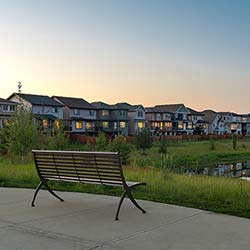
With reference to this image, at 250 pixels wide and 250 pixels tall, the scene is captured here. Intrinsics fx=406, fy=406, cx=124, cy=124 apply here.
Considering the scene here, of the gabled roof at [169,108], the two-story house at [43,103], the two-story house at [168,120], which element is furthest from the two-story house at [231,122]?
the two-story house at [43,103]

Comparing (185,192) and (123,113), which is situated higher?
(123,113)

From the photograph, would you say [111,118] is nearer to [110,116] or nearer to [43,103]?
[110,116]

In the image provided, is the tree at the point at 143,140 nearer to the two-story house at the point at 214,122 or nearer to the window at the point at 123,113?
the window at the point at 123,113

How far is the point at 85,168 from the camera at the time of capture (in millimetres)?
6531

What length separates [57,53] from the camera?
2902 cm

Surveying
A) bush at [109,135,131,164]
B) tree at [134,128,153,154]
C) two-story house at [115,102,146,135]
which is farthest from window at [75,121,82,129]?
bush at [109,135,131,164]

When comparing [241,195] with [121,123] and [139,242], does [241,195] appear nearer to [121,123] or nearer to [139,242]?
[139,242]

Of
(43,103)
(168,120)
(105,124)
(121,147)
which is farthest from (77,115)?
(121,147)

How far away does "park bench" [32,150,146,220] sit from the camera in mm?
6012

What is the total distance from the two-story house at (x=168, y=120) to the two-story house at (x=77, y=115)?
59.1 ft

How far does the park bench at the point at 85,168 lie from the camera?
6.01 metres

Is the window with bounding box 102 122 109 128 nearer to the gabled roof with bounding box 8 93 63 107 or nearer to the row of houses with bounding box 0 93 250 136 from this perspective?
the row of houses with bounding box 0 93 250 136

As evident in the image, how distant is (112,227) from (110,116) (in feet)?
238

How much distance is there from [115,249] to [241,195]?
3826mm
